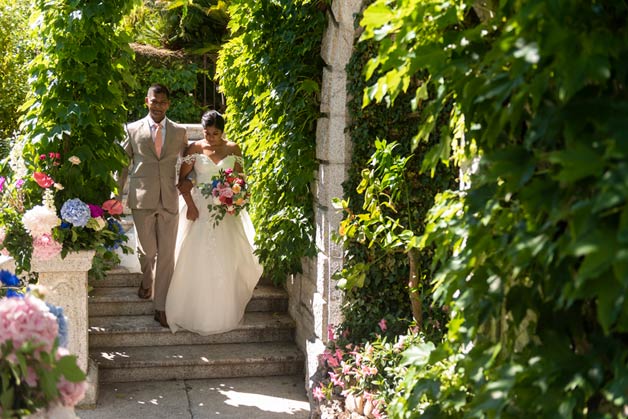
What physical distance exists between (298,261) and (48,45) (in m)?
2.36

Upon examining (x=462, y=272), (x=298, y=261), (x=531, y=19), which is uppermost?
(x=531, y=19)

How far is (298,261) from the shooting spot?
21.1 ft

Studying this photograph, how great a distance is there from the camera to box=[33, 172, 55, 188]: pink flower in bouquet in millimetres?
5484

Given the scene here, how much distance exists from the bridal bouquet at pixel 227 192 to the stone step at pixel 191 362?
1.03 meters

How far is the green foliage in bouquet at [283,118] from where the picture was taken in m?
5.75

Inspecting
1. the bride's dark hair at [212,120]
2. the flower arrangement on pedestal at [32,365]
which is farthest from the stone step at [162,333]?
the flower arrangement on pedestal at [32,365]

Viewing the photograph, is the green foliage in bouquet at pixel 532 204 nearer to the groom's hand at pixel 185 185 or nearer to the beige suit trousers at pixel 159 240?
the beige suit trousers at pixel 159 240

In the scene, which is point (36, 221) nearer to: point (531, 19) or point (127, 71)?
point (127, 71)

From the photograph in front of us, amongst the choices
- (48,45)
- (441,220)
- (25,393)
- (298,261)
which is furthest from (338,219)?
(25,393)

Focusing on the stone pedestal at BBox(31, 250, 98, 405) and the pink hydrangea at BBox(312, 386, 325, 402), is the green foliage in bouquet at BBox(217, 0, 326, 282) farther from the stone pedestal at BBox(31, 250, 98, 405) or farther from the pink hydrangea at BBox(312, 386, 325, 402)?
the stone pedestal at BBox(31, 250, 98, 405)

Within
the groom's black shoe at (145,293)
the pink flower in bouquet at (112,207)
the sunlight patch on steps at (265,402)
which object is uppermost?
the pink flower in bouquet at (112,207)

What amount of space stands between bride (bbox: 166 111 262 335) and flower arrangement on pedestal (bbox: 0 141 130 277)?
0.88 m

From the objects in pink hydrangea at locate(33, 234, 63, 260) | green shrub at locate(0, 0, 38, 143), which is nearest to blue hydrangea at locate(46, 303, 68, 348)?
pink hydrangea at locate(33, 234, 63, 260)

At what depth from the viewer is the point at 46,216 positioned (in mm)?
5332
